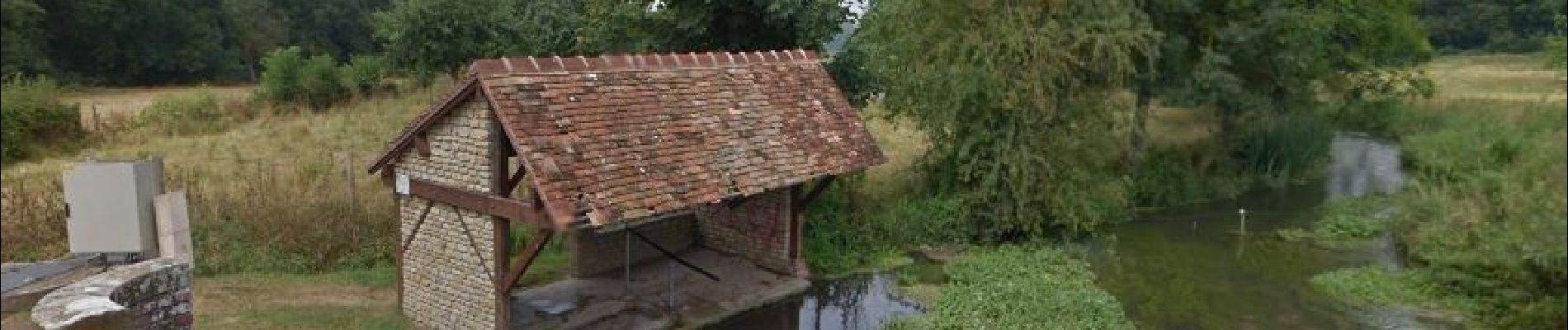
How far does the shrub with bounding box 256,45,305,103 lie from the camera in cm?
2630

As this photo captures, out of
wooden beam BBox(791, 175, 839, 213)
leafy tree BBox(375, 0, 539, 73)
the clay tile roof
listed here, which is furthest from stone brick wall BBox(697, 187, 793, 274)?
leafy tree BBox(375, 0, 539, 73)

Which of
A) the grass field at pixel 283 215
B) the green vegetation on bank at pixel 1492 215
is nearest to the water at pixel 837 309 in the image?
the grass field at pixel 283 215

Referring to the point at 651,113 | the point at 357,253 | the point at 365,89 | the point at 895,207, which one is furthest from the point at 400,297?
the point at 365,89

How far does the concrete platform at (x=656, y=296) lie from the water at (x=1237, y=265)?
5.53 meters

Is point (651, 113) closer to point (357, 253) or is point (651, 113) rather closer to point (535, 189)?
point (535, 189)

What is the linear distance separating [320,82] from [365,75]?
204cm

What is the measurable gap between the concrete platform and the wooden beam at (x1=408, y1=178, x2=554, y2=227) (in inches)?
77.0

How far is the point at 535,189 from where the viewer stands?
10.3m

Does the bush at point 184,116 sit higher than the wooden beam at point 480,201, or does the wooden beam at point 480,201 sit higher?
the bush at point 184,116

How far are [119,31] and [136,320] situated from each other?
25.9m

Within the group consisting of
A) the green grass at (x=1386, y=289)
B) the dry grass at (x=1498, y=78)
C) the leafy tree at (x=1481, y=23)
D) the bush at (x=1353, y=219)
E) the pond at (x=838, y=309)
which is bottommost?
the pond at (x=838, y=309)

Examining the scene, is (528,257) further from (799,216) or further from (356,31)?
(356,31)

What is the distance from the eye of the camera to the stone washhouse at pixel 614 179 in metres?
10.9

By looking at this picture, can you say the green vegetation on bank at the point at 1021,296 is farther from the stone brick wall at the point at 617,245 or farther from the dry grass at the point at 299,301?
the dry grass at the point at 299,301
